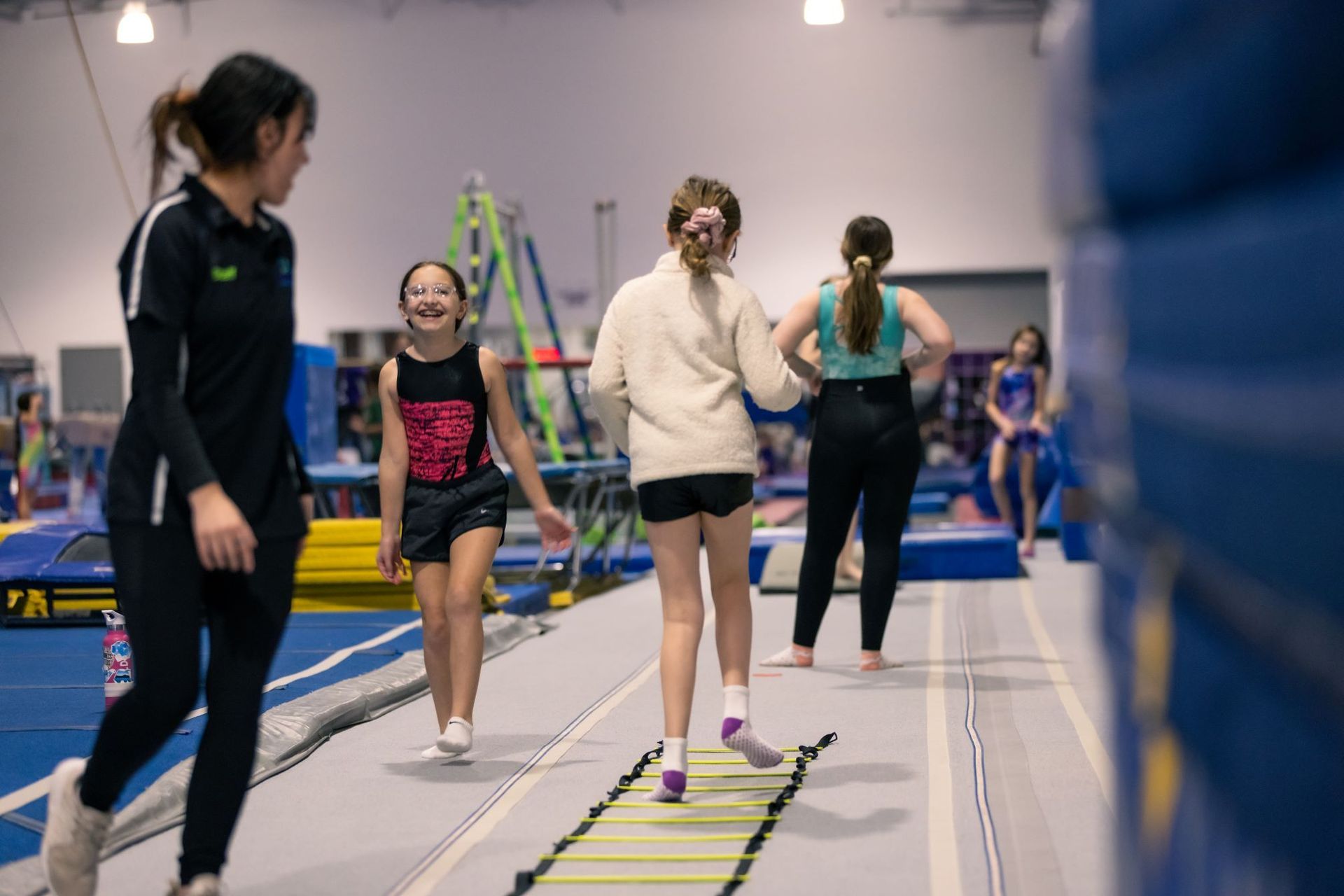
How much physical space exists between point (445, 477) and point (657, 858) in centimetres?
148

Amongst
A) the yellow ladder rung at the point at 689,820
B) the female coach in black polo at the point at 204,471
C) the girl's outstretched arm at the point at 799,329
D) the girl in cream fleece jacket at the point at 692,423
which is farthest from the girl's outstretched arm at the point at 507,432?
the female coach in black polo at the point at 204,471

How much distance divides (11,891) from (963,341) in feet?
56.8

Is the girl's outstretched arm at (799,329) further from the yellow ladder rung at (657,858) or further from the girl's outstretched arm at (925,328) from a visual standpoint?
the yellow ladder rung at (657,858)

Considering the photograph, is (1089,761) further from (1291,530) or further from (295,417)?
(295,417)

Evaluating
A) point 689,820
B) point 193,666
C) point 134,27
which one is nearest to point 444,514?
point 689,820

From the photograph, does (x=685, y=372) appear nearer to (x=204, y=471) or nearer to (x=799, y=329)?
(x=204, y=471)

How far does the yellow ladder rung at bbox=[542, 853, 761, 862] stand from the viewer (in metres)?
2.96

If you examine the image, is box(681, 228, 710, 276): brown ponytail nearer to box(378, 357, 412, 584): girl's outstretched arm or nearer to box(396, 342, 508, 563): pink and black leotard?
box(396, 342, 508, 563): pink and black leotard

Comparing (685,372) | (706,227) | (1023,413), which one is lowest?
(1023,413)

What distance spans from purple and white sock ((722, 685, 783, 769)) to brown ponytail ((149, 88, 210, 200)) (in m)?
1.72

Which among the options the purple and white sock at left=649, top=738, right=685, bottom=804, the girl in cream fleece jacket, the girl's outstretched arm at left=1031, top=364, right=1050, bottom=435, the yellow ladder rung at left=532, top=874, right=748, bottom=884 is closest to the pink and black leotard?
the girl in cream fleece jacket

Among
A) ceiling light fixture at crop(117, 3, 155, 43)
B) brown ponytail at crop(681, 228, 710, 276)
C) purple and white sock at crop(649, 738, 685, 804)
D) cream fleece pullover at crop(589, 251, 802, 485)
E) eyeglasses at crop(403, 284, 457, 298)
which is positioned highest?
ceiling light fixture at crop(117, 3, 155, 43)

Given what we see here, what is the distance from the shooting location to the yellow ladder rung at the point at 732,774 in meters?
3.74

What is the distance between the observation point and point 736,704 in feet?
11.5
